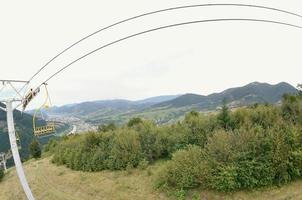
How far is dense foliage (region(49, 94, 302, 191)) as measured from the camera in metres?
17.3

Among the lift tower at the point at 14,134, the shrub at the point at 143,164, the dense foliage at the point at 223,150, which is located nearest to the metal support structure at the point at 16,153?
the lift tower at the point at 14,134

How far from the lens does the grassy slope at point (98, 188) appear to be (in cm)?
1694

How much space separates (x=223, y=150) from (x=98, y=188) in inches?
286

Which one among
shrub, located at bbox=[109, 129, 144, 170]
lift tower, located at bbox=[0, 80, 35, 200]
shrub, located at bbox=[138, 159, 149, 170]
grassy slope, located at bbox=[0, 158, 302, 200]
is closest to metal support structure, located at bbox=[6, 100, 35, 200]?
lift tower, located at bbox=[0, 80, 35, 200]

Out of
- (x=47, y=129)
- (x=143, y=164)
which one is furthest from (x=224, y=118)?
(x=47, y=129)

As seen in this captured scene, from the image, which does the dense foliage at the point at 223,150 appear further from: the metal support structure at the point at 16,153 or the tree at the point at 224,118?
the metal support structure at the point at 16,153

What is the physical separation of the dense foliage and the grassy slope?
554 millimetres

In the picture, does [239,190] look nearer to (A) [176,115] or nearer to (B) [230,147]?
(B) [230,147]

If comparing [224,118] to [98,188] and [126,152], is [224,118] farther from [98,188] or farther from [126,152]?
[98,188]

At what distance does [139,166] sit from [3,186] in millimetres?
10603

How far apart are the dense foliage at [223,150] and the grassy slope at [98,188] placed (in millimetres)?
554

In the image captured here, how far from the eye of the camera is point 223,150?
18.2m

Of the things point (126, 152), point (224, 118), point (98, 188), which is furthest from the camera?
point (126, 152)

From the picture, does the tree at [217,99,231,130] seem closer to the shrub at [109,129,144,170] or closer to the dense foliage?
the dense foliage
